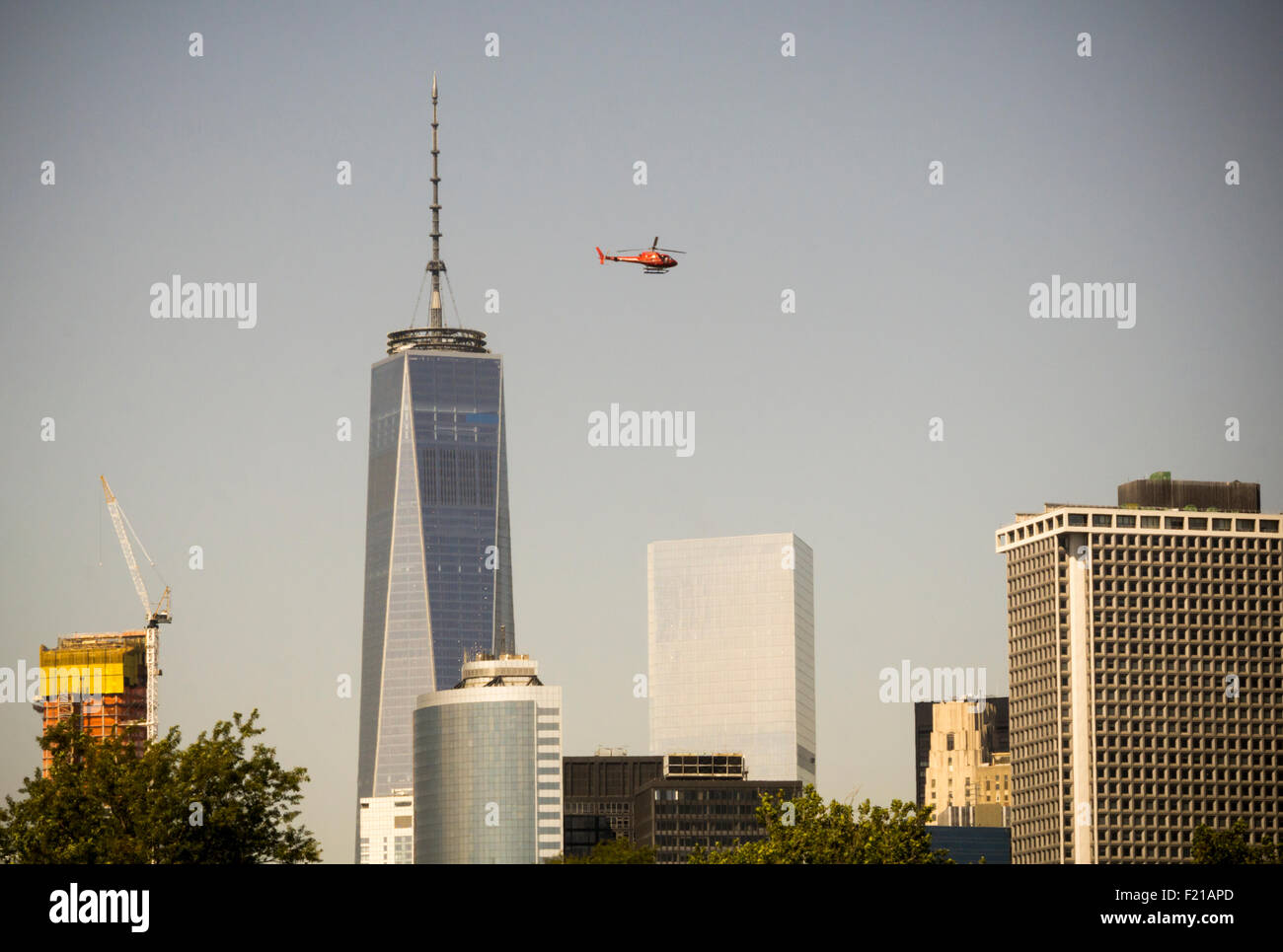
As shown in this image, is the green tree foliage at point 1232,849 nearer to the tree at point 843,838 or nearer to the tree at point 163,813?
the tree at point 843,838

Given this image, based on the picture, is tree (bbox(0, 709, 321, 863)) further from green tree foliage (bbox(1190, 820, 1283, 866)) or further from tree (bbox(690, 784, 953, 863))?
green tree foliage (bbox(1190, 820, 1283, 866))

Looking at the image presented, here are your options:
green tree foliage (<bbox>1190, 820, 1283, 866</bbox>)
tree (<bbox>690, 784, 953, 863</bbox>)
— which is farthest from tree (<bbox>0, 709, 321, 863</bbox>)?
green tree foliage (<bbox>1190, 820, 1283, 866</bbox>)

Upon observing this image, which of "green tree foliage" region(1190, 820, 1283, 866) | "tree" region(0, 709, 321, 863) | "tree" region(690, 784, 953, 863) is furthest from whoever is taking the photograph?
"green tree foliage" region(1190, 820, 1283, 866)

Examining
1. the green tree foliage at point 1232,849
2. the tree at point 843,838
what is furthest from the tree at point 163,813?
the green tree foliage at point 1232,849

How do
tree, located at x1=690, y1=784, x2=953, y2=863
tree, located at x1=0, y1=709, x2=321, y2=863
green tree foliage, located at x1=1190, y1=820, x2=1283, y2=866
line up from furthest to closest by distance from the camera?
green tree foliage, located at x1=1190, y1=820, x2=1283, y2=866
tree, located at x1=690, y1=784, x2=953, y2=863
tree, located at x1=0, y1=709, x2=321, y2=863

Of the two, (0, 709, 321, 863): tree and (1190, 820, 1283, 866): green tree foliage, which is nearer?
(0, 709, 321, 863): tree
